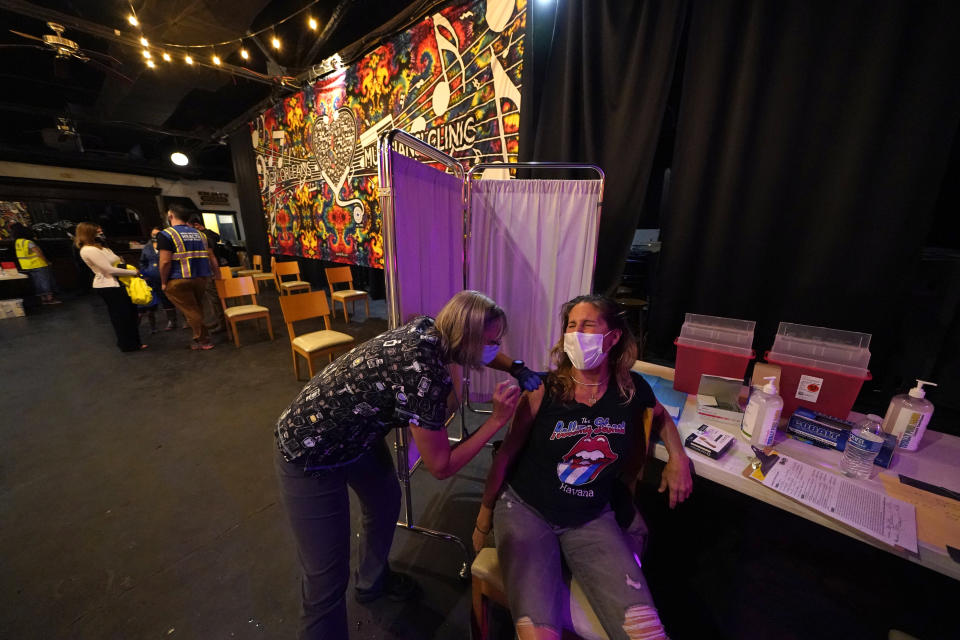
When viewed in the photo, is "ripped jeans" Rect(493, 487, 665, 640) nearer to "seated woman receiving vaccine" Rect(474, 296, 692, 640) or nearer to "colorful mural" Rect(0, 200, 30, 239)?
"seated woman receiving vaccine" Rect(474, 296, 692, 640)

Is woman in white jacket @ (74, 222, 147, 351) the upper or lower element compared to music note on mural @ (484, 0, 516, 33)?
lower

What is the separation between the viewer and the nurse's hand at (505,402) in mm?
1085

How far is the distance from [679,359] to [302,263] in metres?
7.99

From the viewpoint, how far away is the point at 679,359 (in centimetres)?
155

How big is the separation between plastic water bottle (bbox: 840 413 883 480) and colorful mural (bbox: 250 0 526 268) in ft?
8.97

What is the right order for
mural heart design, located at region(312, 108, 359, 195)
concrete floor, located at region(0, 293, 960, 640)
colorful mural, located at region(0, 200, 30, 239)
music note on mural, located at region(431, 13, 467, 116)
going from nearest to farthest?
concrete floor, located at region(0, 293, 960, 640) < music note on mural, located at region(431, 13, 467, 116) < mural heart design, located at region(312, 108, 359, 195) < colorful mural, located at region(0, 200, 30, 239)

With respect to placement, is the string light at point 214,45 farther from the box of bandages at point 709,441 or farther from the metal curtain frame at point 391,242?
the box of bandages at point 709,441

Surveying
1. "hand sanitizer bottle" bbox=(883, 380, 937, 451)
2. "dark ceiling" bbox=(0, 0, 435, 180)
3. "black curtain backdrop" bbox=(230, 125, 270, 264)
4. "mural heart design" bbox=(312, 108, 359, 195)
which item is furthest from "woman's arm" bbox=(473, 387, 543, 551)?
"black curtain backdrop" bbox=(230, 125, 270, 264)

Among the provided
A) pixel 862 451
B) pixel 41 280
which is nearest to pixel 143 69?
pixel 41 280

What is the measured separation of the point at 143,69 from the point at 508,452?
6609 millimetres

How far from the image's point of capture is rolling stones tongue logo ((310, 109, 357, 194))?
4.57m

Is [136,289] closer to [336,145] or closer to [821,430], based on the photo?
[336,145]

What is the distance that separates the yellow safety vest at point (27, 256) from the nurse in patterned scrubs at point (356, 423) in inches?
366

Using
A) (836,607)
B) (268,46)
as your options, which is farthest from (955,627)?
(268,46)
